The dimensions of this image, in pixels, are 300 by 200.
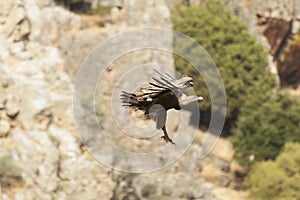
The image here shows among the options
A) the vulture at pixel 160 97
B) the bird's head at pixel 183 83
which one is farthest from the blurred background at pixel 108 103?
the bird's head at pixel 183 83

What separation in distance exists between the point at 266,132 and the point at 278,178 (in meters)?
5.60

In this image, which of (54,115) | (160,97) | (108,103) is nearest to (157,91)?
(160,97)

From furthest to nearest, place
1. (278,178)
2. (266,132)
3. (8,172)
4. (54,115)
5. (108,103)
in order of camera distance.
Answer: (266,132) < (278,178) < (108,103) < (54,115) < (8,172)

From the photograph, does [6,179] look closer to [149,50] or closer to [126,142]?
[126,142]

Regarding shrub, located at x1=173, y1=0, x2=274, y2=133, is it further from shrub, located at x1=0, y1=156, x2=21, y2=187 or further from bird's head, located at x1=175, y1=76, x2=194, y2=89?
bird's head, located at x1=175, y1=76, x2=194, y2=89

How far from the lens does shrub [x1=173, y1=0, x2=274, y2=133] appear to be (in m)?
52.6

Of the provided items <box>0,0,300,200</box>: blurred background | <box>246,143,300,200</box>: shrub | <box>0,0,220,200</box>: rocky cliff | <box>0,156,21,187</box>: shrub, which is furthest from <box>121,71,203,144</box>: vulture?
<box>246,143,300,200</box>: shrub

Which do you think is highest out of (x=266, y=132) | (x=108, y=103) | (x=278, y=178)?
(x=266, y=132)

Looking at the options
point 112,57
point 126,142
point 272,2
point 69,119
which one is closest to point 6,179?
point 69,119

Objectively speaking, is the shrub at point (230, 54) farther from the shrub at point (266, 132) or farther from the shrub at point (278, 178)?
the shrub at point (278, 178)

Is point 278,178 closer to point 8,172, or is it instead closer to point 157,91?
point 8,172

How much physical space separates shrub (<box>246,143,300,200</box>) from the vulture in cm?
2729

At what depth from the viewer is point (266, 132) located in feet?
164

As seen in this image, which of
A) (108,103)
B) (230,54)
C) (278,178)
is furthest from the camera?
(230,54)
